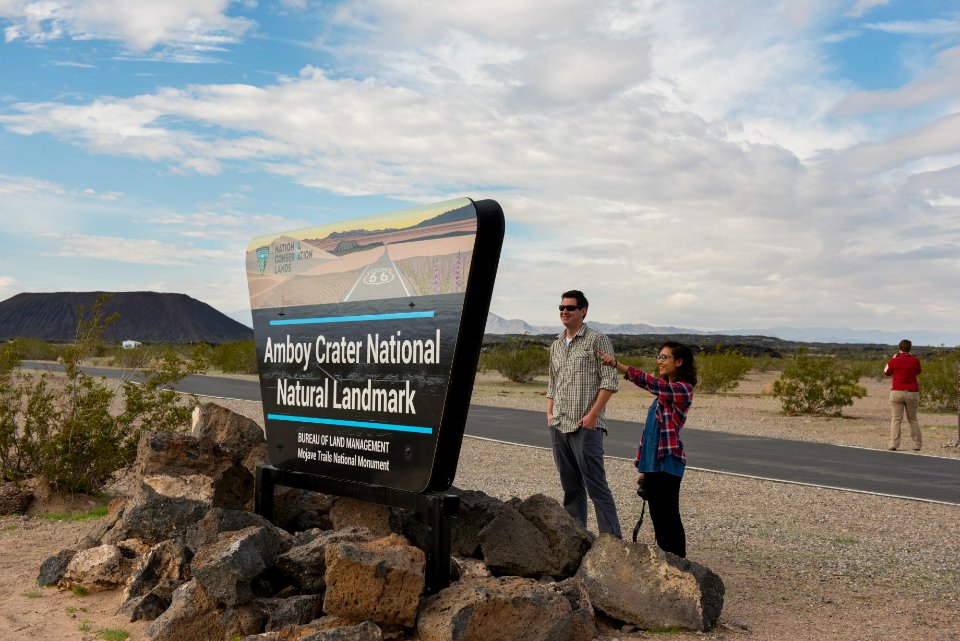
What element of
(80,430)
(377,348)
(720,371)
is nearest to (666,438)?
(377,348)

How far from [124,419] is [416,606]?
5.74 m

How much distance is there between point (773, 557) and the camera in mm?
7559

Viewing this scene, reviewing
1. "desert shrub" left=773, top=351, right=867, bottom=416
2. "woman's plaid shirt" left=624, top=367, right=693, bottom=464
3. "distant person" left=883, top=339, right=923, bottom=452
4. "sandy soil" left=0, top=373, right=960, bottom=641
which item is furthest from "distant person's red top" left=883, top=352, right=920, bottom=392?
"woman's plaid shirt" left=624, top=367, right=693, bottom=464

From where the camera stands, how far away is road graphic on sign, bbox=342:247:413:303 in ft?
18.7

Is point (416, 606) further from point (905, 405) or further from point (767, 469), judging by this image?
point (905, 405)

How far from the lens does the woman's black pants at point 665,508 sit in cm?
596

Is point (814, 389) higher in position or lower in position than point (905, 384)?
lower

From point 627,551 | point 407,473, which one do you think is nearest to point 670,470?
point 627,551

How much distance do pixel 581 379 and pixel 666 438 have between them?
0.83 metres

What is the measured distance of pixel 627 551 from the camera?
223 inches

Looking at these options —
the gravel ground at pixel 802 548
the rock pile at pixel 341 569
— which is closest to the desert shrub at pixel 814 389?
the gravel ground at pixel 802 548

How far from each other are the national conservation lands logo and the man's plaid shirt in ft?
8.11

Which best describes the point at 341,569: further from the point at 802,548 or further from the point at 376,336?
the point at 802,548

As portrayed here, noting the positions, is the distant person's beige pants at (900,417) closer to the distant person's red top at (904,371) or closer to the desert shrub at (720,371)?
the distant person's red top at (904,371)
